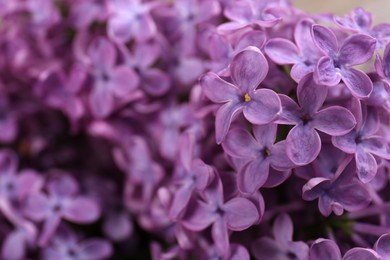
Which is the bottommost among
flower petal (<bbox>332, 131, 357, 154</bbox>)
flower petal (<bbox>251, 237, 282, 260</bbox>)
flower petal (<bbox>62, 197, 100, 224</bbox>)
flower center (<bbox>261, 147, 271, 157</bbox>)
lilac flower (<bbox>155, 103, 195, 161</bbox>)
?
flower petal (<bbox>62, 197, 100, 224</bbox>)

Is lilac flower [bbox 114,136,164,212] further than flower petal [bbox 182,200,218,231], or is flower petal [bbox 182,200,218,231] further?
lilac flower [bbox 114,136,164,212]

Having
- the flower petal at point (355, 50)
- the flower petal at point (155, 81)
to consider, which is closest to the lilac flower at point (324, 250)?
the flower petal at point (355, 50)

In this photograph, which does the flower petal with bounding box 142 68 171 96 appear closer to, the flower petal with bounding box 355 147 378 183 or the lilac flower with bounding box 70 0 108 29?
the lilac flower with bounding box 70 0 108 29

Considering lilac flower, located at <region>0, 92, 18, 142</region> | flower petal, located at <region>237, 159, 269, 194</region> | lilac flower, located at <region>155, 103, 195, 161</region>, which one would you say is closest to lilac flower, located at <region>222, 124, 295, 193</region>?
flower petal, located at <region>237, 159, 269, 194</region>

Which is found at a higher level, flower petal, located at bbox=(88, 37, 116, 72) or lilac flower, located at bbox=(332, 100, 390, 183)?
lilac flower, located at bbox=(332, 100, 390, 183)

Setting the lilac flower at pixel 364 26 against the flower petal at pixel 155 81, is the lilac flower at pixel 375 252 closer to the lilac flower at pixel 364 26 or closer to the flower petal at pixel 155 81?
the lilac flower at pixel 364 26
